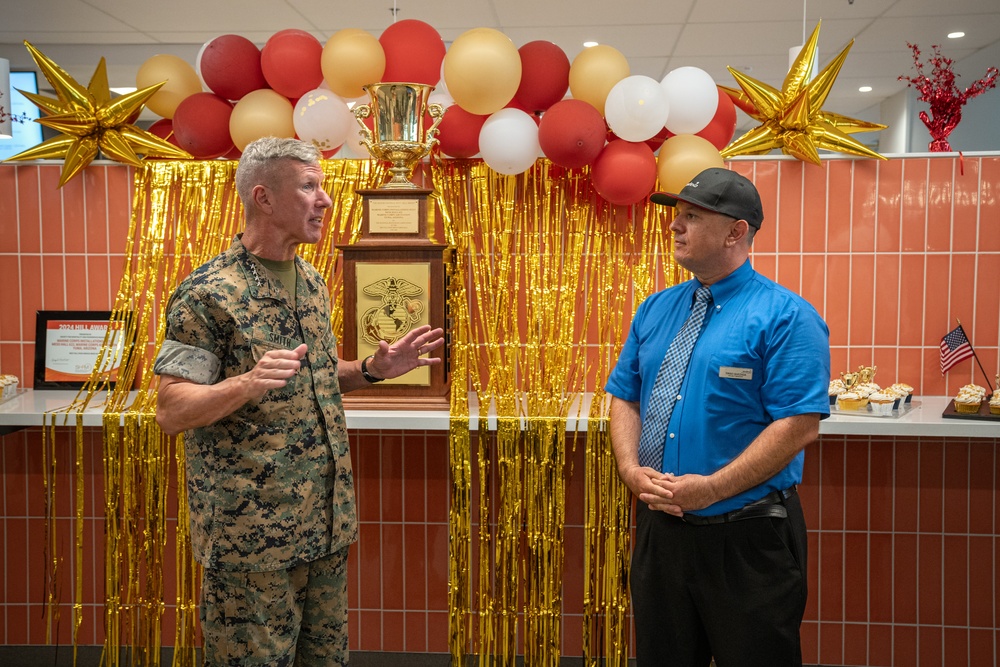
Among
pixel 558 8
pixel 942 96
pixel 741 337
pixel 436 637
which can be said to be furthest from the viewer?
pixel 558 8

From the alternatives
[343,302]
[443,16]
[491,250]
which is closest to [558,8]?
[443,16]

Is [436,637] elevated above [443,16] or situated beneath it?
situated beneath

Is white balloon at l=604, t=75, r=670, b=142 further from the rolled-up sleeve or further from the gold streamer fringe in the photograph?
the rolled-up sleeve

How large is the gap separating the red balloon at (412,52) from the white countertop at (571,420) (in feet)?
3.75

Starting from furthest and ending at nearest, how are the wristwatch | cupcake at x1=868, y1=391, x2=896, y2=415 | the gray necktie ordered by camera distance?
cupcake at x1=868, y1=391, x2=896, y2=415, the wristwatch, the gray necktie

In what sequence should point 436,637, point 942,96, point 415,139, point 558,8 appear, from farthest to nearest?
point 558,8 < point 436,637 < point 942,96 < point 415,139

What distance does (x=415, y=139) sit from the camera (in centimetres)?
278

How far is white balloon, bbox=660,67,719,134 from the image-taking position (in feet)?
9.15

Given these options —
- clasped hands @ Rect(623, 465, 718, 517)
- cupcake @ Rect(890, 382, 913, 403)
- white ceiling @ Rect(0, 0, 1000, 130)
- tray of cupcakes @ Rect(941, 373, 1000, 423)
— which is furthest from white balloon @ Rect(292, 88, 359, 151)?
white ceiling @ Rect(0, 0, 1000, 130)

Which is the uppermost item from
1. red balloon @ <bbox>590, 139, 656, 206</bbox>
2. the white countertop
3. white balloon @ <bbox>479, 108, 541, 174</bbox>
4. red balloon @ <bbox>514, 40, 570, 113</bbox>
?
red balloon @ <bbox>514, 40, 570, 113</bbox>

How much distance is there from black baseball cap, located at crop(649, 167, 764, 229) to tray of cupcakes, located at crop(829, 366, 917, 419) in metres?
0.98

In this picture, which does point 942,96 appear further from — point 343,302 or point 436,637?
point 436,637

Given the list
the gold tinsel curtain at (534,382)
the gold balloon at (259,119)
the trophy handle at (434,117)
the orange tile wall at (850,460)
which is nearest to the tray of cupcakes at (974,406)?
the orange tile wall at (850,460)

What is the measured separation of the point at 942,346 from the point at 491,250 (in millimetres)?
1649
